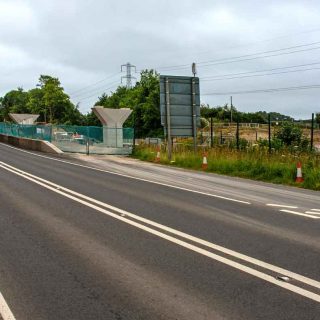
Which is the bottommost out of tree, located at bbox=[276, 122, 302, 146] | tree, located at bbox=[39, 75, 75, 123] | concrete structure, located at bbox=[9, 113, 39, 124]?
tree, located at bbox=[276, 122, 302, 146]

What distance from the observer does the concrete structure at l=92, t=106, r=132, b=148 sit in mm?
35969

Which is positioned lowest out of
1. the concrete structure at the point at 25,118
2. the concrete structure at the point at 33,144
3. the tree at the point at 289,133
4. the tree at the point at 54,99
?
the concrete structure at the point at 33,144

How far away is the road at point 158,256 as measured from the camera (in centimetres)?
480

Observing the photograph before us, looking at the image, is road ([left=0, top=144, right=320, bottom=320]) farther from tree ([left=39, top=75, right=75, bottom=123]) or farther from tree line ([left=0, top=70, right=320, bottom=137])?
tree ([left=39, top=75, right=75, bottom=123])

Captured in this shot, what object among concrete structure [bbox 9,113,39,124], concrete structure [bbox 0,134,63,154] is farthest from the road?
concrete structure [bbox 9,113,39,124]

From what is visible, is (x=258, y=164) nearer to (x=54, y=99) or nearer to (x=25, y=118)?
(x=25, y=118)

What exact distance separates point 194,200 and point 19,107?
13798 cm

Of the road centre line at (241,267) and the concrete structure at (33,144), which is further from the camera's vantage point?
the concrete structure at (33,144)

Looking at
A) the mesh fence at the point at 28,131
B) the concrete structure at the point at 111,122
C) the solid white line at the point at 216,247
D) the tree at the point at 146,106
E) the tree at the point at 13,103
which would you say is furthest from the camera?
the tree at the point at 13,103

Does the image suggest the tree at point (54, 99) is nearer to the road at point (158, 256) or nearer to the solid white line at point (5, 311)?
the road at point (158, 256)

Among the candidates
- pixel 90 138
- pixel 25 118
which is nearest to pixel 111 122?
pixel 90 138

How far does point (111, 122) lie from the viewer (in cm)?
3891

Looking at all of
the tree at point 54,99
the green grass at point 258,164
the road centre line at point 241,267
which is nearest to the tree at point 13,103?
the tree at point 54,99

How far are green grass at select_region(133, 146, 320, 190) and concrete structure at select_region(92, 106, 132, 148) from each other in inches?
402
